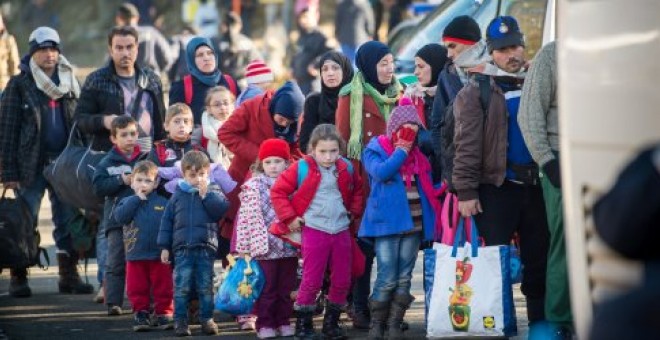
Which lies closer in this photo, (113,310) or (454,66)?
(454,66)

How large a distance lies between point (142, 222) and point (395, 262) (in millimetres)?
1990


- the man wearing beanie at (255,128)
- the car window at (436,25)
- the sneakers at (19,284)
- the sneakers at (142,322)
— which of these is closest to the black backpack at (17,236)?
the sneakers at (19,284)

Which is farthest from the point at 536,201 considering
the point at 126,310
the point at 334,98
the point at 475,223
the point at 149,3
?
the point at 149,3

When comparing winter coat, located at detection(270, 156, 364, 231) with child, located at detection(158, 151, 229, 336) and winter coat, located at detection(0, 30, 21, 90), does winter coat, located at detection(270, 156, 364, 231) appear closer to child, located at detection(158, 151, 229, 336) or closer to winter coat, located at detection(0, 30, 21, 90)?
child, located at detection(158, 151, 229, 336)

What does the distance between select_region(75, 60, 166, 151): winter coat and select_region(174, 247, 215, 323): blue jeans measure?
1.80 meters

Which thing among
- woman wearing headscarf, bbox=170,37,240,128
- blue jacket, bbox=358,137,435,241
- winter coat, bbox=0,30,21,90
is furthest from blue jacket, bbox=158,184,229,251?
winter coat, bbox=0,30,21,90

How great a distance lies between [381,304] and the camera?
36.2ft

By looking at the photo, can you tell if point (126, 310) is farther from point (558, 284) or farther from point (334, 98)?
point (558, 284)

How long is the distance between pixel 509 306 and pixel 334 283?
4.47 feet

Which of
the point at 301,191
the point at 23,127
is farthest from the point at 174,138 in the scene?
the point at 23,127

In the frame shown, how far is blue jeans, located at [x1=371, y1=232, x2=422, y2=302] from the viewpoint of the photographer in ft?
36.0

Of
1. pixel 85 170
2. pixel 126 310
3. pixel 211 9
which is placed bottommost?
pixel 126 310

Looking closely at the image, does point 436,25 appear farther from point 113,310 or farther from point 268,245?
point 268,245

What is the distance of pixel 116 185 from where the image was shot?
12.5 metres
